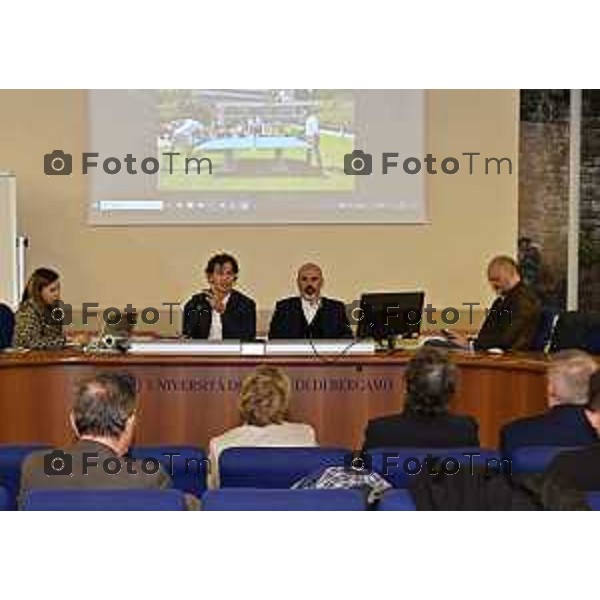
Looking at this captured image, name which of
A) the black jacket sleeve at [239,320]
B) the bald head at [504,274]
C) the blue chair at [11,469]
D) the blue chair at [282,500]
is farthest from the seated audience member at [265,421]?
the bald head at [504,274]

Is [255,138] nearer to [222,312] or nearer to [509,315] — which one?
[222,312]

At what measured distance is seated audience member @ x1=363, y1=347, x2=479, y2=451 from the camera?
185 inches

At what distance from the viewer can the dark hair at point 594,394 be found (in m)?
4.14

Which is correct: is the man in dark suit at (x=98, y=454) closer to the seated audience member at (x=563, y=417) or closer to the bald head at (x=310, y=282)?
the seated audience member at (x=563, y=417)

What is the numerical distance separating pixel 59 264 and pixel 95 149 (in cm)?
96

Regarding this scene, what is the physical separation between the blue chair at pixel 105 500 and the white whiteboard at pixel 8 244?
638cm

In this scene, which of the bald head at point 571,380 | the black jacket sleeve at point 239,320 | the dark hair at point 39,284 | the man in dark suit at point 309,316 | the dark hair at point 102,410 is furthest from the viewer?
the man in dark suit at point 309,316

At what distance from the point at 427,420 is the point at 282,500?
5.92 ft

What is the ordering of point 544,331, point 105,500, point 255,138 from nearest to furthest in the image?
point 105,500, point 544,331, point 255,138

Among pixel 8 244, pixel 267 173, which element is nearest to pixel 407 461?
pixel 267 173

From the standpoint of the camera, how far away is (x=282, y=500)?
305 centimetres

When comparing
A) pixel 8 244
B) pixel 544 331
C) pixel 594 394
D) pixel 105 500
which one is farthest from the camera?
pixel 8 244
